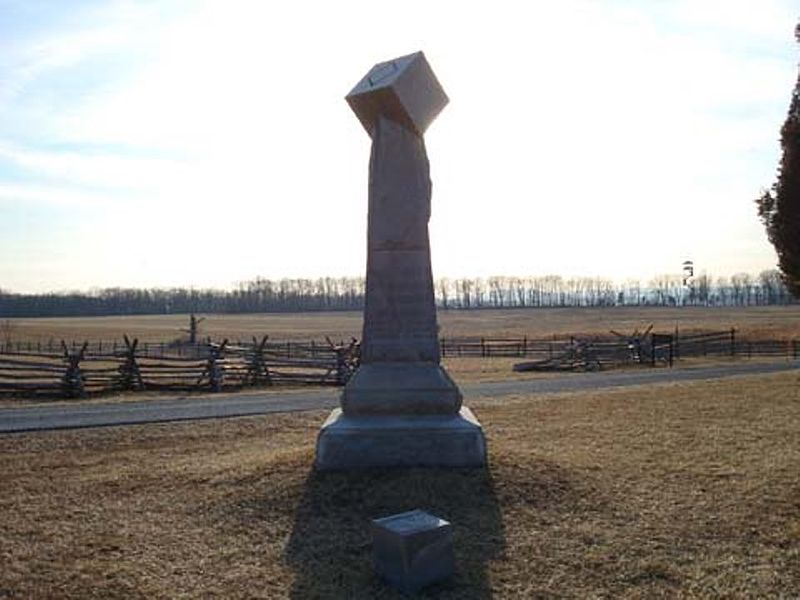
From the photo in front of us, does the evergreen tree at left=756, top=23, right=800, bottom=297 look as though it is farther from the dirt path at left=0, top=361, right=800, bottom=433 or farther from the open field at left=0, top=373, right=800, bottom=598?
the dirt path at left=0, top=361, right=800, bottom=433

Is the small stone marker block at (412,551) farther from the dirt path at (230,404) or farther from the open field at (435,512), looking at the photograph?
the dirt path at (230,404)

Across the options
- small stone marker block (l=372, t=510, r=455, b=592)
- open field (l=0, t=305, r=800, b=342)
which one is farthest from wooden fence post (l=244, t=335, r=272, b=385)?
open field (l=0, t=305, r=800, b=342)

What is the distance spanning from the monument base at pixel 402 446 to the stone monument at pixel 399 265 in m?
0.27

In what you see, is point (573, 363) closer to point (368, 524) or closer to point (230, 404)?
point (230, 404)

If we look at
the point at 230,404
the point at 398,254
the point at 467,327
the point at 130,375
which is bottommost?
the point at 467,327

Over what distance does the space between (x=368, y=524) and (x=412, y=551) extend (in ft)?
4.77

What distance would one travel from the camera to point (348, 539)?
256 inches

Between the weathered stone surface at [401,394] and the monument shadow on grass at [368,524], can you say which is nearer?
the monument shadow on grass at [368,524]

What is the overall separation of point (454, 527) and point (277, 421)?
8.21 meters

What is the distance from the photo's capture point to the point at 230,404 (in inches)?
714

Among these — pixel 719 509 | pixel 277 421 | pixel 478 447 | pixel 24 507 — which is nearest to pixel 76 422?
pixel 277 421

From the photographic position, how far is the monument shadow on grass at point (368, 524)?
18.2ft

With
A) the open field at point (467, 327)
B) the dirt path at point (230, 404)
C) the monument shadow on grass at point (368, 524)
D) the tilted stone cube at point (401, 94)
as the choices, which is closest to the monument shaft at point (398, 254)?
the tilted stone cube at point (401, 94)

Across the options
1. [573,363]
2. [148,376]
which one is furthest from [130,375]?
[573,363]
